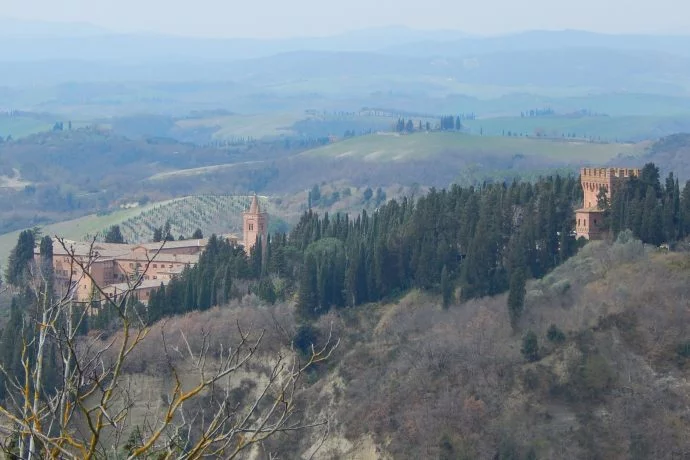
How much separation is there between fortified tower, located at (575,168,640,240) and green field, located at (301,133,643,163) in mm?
90969

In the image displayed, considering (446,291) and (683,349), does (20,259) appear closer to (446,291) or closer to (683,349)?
(446,291)

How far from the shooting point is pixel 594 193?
2004 inches

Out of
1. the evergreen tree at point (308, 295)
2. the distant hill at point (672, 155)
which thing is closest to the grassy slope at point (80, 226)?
the distant hill at point (672, 155)

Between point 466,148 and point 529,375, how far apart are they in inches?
4301

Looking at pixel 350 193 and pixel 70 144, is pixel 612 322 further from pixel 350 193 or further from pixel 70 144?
pixel 70 144

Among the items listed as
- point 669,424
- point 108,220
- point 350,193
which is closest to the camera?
point 669,424

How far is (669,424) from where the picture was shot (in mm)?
39406

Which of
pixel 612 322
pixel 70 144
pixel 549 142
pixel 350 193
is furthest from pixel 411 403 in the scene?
pixel 70 144

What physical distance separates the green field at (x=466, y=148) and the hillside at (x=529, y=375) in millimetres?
96133

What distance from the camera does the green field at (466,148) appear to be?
14850cm

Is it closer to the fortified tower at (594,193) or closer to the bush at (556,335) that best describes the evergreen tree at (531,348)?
the bush at (556,335)

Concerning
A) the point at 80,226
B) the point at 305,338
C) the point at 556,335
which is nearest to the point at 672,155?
the point at 80,226

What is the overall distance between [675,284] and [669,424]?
579 cm

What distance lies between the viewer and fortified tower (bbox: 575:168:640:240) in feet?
161
